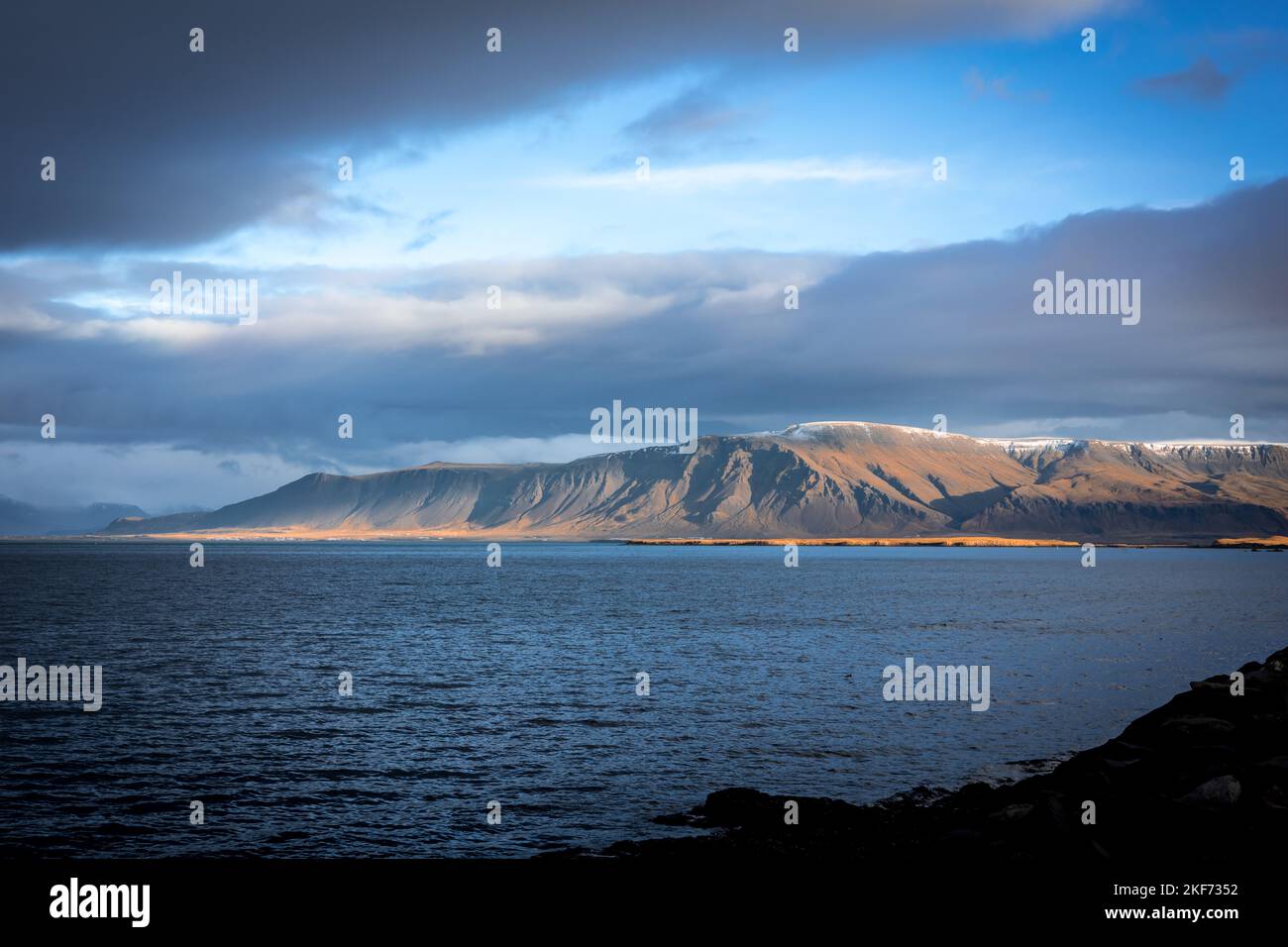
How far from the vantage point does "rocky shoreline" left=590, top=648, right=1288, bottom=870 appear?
713 inches

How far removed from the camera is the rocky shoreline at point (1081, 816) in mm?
18109

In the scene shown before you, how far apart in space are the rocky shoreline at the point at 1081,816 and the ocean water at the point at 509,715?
92.1 inches

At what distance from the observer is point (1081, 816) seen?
19.5m

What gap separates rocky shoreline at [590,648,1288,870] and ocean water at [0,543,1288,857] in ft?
7.67
